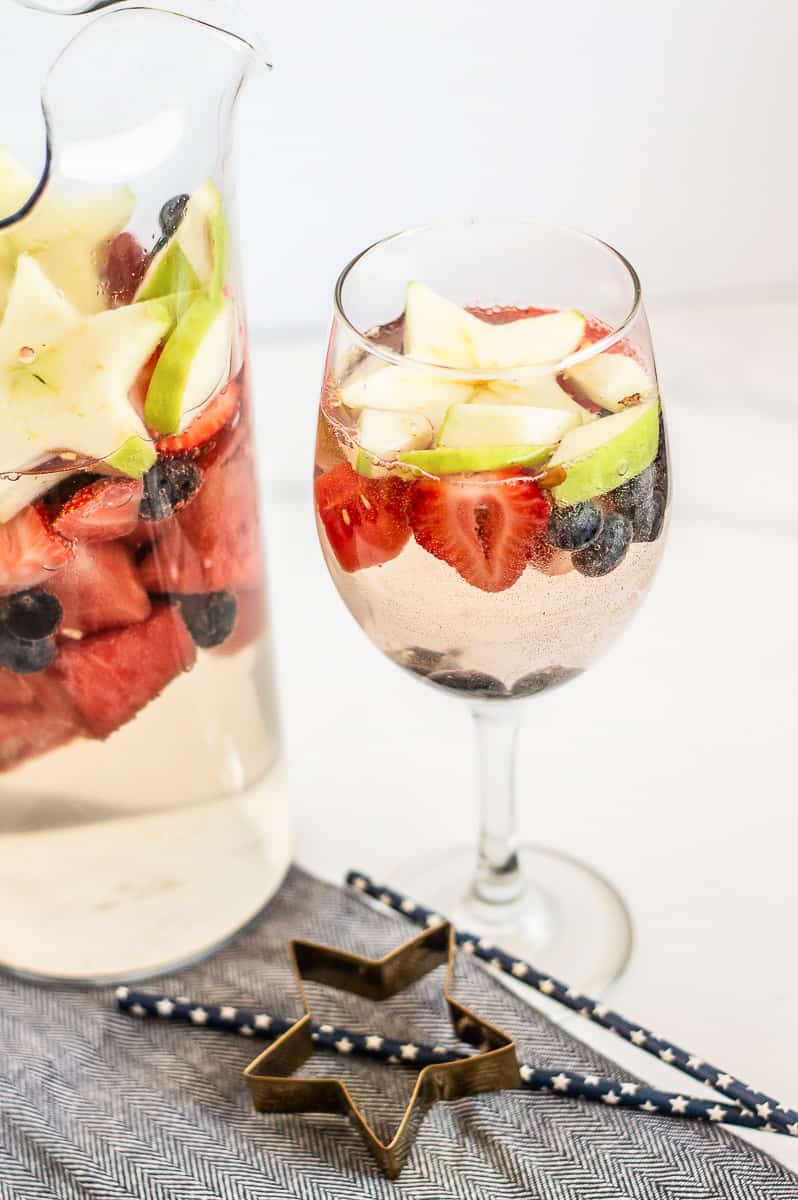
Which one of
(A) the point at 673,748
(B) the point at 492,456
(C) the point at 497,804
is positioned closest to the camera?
(B) the point at 492,456

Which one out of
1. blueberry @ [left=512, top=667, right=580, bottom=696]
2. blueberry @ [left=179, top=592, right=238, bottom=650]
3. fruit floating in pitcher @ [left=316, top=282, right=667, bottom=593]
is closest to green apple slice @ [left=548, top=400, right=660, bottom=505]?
fruit floating in pitcher @ [left=316, top=282, right=667, bottom=593]

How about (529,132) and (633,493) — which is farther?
(529,132)

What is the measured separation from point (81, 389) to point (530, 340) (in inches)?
8.6

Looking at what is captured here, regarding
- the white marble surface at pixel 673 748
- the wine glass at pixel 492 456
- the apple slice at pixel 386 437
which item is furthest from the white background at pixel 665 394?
the apple slice at pixel 386 437

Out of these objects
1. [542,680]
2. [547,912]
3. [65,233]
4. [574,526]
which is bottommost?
[547,912]

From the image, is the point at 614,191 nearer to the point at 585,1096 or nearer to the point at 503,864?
the point at 503,864

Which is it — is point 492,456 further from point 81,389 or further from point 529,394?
point 81,389

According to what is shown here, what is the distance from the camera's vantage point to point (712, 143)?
1421 mm

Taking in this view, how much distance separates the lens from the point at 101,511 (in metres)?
0.74

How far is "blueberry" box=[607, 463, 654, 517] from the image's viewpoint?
70 centimetres

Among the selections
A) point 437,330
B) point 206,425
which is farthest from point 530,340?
point 206,425

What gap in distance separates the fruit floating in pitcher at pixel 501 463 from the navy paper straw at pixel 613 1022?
0.75 feet

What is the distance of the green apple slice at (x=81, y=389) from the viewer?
2.27 feet

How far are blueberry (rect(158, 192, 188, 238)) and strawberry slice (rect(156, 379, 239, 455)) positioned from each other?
0.08 metres
